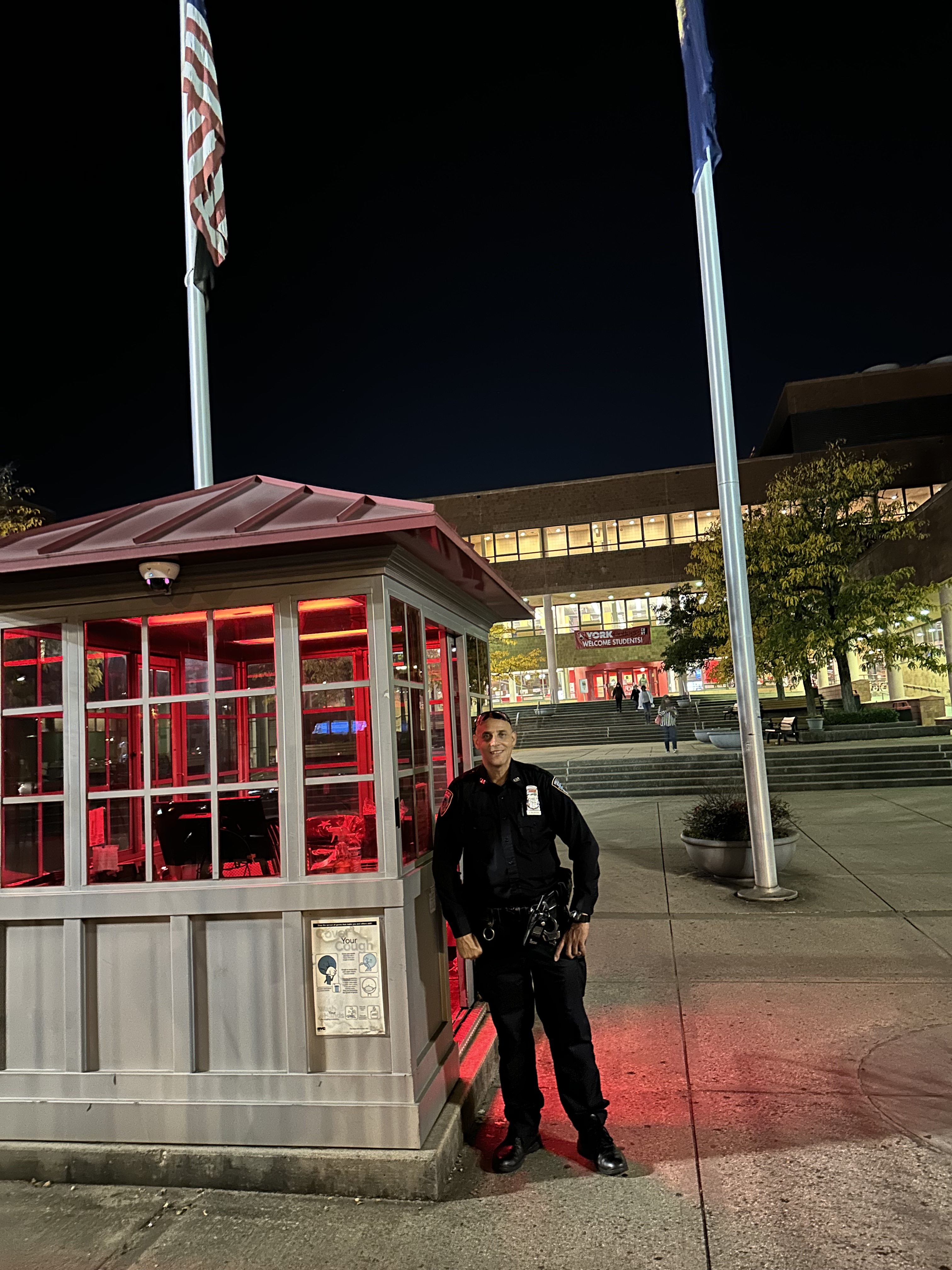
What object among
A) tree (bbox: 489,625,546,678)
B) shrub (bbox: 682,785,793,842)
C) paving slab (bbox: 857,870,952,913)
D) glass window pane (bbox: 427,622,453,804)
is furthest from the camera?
tree (bbox: 489,625,546,678)

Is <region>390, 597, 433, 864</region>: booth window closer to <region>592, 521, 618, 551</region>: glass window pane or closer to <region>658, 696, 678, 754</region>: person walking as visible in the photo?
<region>658, 696, 678, 754</region>: person walking

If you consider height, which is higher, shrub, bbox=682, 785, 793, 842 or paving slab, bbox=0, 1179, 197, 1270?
shrub, bbox=682, 785, 793, 842

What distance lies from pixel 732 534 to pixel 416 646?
5184 millimetres

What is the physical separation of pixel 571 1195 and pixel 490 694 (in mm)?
3579

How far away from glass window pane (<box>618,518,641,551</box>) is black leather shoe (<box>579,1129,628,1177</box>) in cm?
4040

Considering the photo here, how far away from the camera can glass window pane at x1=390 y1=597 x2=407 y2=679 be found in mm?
4051

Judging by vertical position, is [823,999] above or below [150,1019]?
below

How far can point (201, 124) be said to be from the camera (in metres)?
8.60

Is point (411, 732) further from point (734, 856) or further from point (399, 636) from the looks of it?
point (734, 856)

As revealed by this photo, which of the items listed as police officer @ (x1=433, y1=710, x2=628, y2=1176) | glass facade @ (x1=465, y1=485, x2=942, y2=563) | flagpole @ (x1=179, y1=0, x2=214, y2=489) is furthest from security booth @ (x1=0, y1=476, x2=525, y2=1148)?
glass facade @ (x1=465, y1=485, x2=942, y2=563)

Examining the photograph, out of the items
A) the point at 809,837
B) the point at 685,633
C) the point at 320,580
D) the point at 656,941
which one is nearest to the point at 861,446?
the point at 685,633

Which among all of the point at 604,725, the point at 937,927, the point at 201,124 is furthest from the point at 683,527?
the point at 937,927

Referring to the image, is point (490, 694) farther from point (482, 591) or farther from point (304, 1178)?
point (304, 1178)

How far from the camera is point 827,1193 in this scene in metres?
3.32
